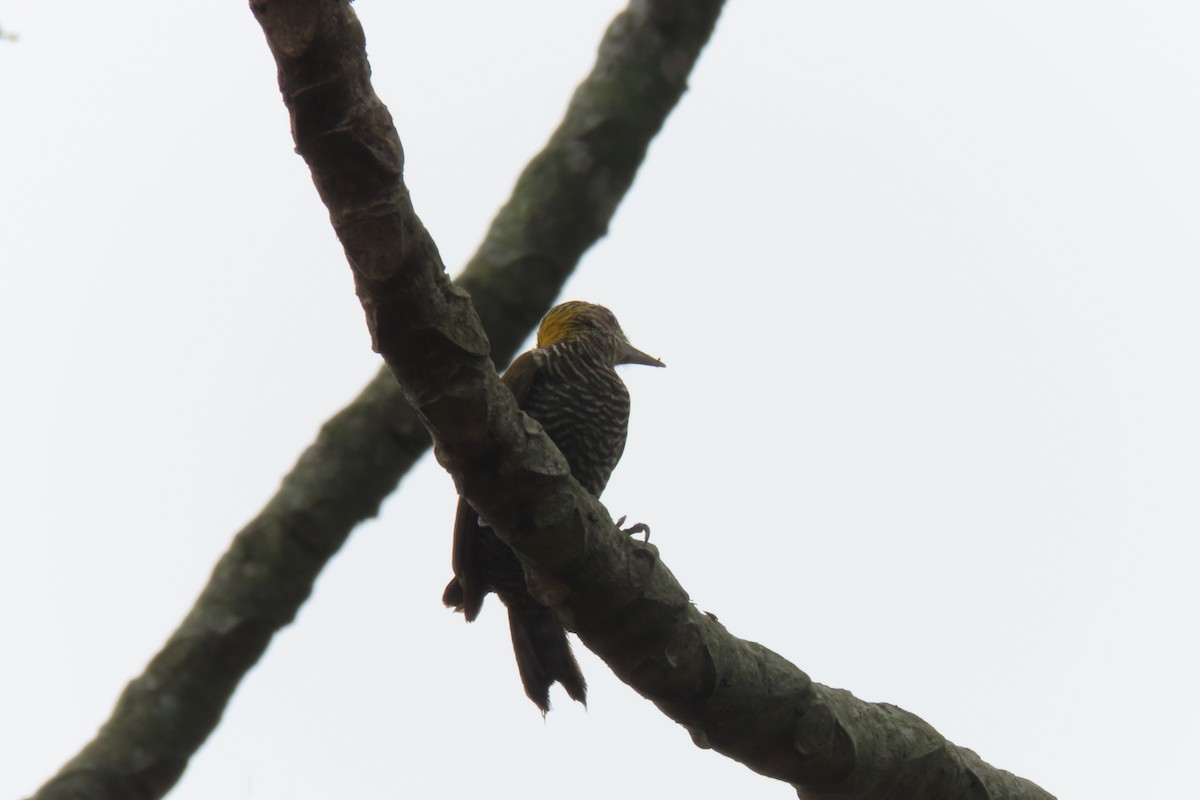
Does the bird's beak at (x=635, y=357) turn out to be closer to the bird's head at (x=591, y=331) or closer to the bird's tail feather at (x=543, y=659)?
the bird's head at (x=591, y=331)

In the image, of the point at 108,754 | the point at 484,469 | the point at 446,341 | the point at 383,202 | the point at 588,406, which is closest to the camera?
the point at 383,202

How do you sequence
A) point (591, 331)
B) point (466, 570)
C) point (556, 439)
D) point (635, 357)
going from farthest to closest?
point (635, 357), point (591, 331), point (556, 439), point (466, 570)

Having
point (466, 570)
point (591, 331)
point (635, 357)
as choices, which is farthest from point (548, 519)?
point (635, 357)

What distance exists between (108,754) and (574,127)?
2.51 m

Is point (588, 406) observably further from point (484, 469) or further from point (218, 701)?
point (484, 469)

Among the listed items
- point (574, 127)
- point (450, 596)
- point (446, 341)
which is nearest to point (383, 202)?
A: point (446, 341)

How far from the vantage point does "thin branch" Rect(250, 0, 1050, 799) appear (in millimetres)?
2373

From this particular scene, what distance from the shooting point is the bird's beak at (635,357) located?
609 centimetres

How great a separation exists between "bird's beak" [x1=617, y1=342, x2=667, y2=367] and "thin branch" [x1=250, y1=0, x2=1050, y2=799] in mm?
2624

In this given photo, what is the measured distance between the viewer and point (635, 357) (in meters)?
6.16

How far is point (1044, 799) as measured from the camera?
12.9 ft

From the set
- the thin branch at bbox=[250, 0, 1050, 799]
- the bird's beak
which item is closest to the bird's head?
the bird's beak

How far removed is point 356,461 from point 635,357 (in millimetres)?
2320

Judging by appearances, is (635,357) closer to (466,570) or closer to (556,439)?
(556,439)
